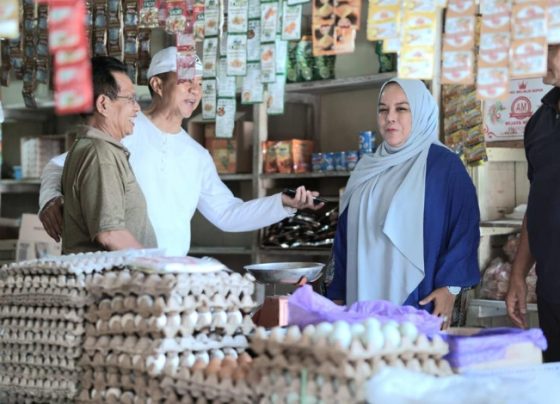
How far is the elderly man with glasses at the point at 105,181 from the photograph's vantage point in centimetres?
245

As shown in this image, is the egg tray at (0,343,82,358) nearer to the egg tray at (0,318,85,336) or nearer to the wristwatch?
the egg tray at (0,318,85,336)

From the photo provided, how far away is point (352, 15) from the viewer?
2.27 m

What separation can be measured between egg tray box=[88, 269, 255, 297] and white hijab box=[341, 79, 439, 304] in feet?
3.59

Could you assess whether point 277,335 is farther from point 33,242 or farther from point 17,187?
point 17,187

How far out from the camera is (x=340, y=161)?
179 inches

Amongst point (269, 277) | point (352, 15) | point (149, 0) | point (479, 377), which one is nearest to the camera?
point (479, 377)

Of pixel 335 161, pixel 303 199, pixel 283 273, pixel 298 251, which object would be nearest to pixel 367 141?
pixel 335 161

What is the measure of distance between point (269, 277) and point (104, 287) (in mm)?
871

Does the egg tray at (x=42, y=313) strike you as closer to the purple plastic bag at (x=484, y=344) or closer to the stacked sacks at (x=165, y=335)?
the stacked sacks at (x=165, y=335)

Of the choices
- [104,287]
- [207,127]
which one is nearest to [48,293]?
[104,287]

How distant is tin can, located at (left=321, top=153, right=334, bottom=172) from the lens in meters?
4.57

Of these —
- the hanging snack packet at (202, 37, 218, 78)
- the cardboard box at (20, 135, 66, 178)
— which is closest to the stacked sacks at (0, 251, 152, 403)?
the hanging snack packet at (202, 37, 218, 78)

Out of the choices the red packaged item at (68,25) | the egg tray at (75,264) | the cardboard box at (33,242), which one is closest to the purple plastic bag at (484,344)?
the egg tray at (75,264)

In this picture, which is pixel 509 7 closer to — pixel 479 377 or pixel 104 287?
pixel 479 377
